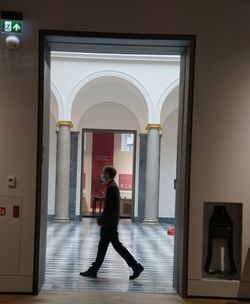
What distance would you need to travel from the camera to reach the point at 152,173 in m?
14.0

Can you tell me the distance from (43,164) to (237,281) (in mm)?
2904

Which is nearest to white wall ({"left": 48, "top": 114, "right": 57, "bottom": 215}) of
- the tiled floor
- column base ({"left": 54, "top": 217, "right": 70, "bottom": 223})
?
column base ({"left": 54, "top": 217, "right": 70, "bottom": 223})

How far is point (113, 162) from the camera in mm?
18219

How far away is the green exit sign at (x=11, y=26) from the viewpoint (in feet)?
17.0

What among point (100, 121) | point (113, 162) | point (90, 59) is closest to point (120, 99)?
point (100, 121)

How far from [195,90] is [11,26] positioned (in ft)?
7.97

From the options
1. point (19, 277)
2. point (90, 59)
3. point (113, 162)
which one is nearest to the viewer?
point (19, 277)

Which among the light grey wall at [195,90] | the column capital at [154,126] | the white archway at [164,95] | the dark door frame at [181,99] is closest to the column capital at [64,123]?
the column capital at [154,126]

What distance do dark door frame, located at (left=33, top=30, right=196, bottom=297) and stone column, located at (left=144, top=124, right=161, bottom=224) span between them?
8.27m

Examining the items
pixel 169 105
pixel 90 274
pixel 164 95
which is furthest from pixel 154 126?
pixel 90 274

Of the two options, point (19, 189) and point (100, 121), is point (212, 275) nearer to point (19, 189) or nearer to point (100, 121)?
point (19, 189)

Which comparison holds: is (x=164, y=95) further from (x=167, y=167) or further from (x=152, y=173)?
(x=167, y=167)

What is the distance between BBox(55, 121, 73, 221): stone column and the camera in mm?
13742

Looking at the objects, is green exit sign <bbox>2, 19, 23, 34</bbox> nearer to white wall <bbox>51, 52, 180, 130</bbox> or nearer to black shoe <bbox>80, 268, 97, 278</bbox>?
black shoe <bbox>80, 268, 97, 278</bbox>
